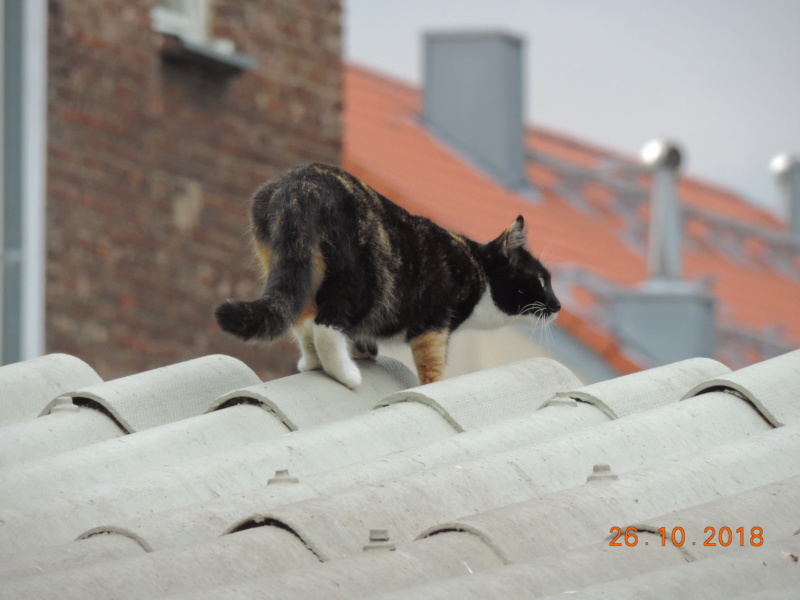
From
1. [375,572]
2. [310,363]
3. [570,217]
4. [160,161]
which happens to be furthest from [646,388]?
[570,217]

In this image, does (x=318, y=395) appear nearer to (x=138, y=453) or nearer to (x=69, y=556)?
(x=138, y=453)

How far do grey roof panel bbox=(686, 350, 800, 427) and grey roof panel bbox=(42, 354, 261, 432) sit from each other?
126 cm

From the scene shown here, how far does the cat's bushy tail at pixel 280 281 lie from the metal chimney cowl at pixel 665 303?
Result: 25.5 feet

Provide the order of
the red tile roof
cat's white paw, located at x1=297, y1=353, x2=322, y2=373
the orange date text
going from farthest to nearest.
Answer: the red tile roof
cat's white paw, located at x1=297, y1=353, x2=322, y2=373
the orange date text

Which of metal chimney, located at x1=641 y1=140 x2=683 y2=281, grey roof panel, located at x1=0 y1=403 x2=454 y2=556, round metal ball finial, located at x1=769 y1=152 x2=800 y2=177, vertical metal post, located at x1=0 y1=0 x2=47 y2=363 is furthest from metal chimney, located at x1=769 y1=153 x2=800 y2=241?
grey roof panel, located at x1=0 y1=403 x2=454 y2=556

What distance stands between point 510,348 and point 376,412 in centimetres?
697

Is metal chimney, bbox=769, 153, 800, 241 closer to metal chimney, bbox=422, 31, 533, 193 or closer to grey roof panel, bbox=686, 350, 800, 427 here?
metal chimney, bbox=422, 31, 533, 193

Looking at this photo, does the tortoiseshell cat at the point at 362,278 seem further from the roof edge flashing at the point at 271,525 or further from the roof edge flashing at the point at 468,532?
the roof edge flashing at the point at 468,532

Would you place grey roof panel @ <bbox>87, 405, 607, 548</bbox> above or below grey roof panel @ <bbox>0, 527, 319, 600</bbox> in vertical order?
below

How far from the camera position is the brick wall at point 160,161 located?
8328 mm

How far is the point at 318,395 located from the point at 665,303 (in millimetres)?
7932

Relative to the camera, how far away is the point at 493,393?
3.90 meters

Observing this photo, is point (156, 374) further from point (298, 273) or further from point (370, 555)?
point (370, 555)

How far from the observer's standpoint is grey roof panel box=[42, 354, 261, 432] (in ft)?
12.9
